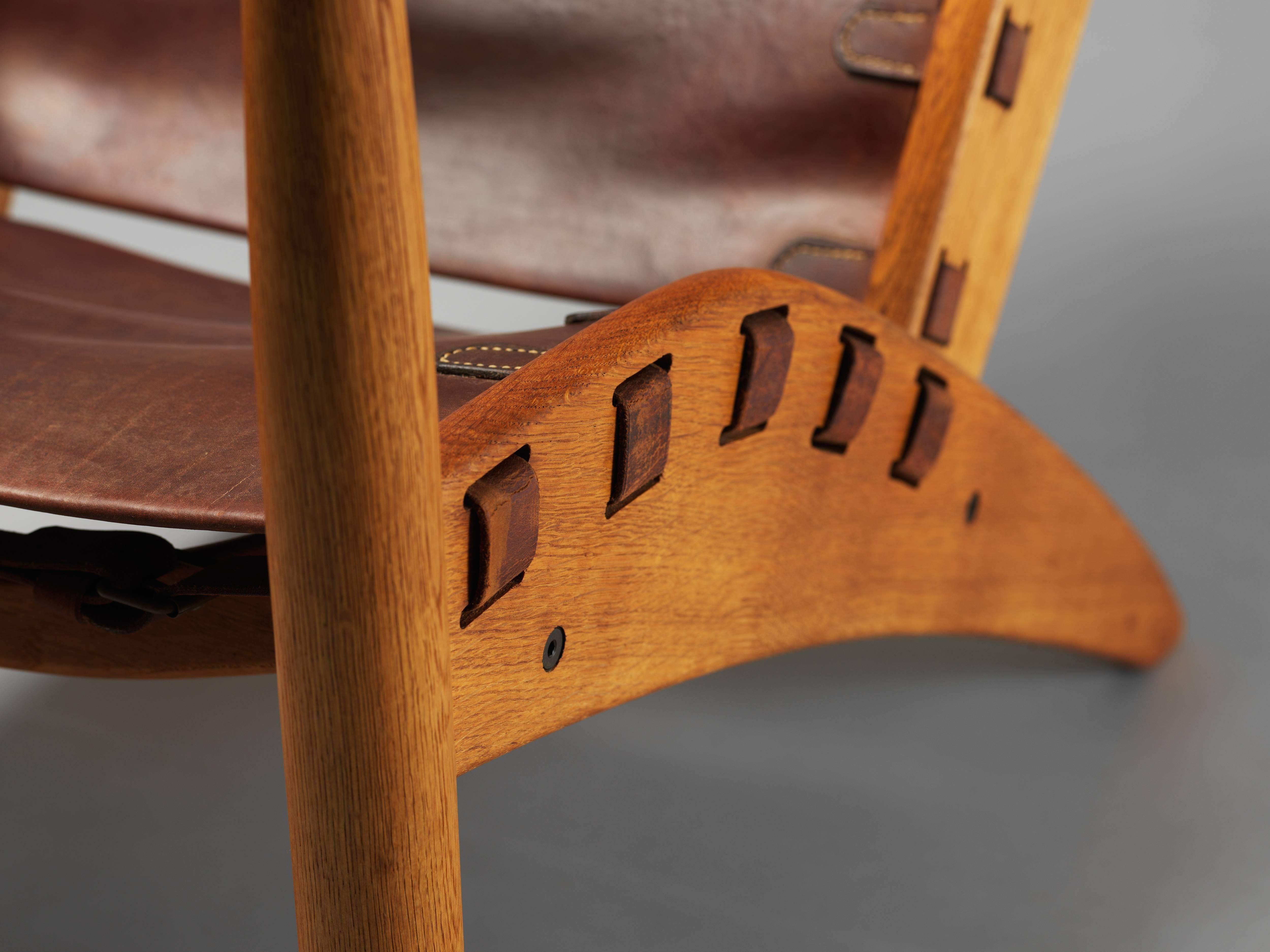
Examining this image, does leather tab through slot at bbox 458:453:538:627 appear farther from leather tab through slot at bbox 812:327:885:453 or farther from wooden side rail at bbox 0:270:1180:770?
leather tab through slot at bbox 812:327:885:453

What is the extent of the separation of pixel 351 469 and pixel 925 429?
1.54 ft

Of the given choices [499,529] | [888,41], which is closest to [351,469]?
[499,529]

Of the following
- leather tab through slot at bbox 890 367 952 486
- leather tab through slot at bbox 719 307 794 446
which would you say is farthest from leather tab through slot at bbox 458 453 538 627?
leather tab through slot at bbox 890 367 952 486

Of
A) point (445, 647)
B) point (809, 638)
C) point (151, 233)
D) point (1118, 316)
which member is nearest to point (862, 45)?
point (809, 638)

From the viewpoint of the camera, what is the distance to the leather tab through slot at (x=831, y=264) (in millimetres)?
→ 993

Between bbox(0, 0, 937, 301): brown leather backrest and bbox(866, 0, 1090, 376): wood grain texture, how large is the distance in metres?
0.09

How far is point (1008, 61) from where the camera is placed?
2.85 feet

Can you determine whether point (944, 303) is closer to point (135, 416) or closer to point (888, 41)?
point (888, 41)

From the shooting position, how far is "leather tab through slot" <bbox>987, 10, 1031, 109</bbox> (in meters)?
0.86

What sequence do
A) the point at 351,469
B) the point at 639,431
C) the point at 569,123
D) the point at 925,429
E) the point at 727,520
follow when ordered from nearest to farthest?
1. the point at 351,469
2. the point at 639,431
3. the point at 727,520
4. the point at 925,429
5. the point at 569,123

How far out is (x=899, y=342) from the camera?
74 centimetres

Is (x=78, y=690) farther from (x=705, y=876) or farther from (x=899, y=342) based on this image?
(x=899, y=342)

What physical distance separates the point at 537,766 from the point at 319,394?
0.64 meters

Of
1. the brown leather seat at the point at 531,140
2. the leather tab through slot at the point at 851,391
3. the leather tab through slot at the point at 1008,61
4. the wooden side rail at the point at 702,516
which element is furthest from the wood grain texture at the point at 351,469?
the leather tab through slot at the point at 1008,61
